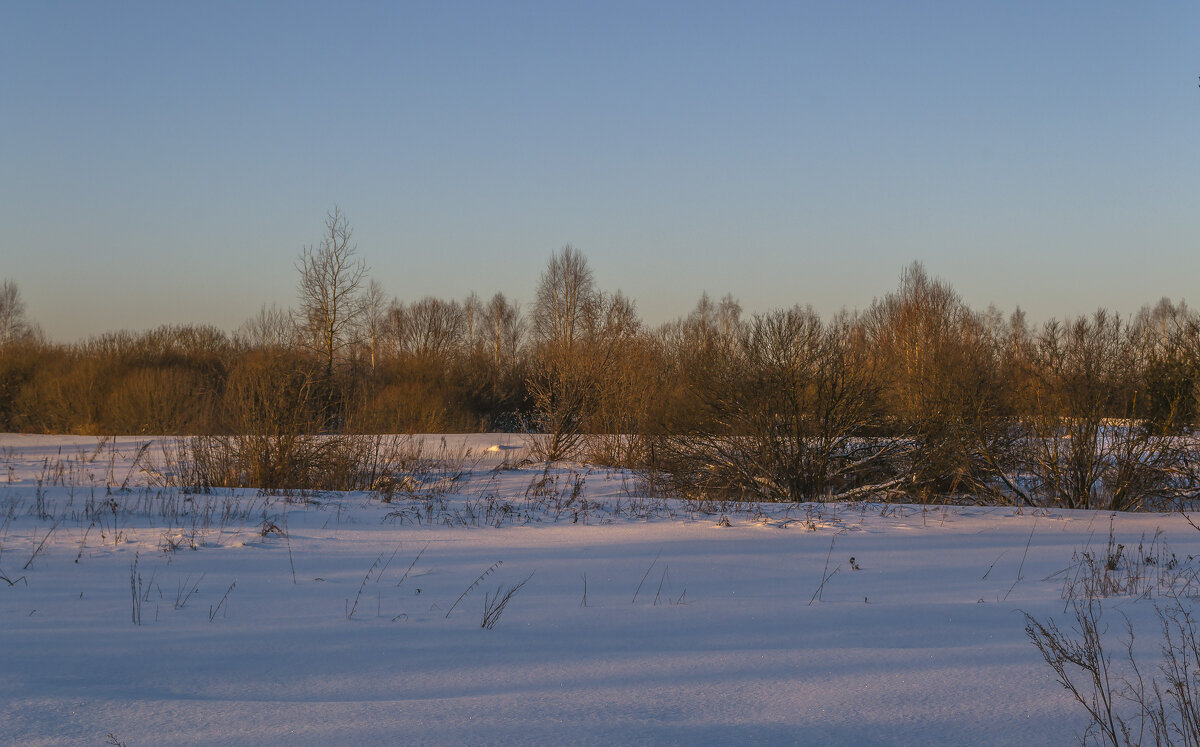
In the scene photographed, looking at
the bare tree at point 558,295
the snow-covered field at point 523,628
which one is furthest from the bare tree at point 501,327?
the snow-covered field at point 523,628

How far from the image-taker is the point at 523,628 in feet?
15.7

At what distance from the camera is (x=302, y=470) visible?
523 inches

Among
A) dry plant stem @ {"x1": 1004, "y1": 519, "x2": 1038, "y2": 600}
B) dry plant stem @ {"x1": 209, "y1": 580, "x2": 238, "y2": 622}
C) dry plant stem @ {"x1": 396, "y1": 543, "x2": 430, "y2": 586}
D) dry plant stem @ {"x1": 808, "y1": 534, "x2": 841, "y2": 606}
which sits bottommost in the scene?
dry plant stem @ {"x1": 1004, "y1": 519, "x2": 1038, "y2": 600}

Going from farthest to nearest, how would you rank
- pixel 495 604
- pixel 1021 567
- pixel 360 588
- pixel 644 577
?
1. pixel 1021 567
2. pixel 644 577
3. pixel 360 588
4. pixel 495 604

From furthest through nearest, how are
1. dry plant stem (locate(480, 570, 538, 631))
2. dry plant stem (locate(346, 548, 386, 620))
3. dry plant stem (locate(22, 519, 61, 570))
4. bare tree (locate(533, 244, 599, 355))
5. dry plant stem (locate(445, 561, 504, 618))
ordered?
bare tree (locate(533, 244, 599, 355)) → dry plant stem (locate(22, 519, 61, 570)) → dry plant stem (locate(445, 561, 504, 618)) → dry plant stem (locate(346, 548, 386, 620)) → dry plant stem (locate(480, 570, 538, 631))

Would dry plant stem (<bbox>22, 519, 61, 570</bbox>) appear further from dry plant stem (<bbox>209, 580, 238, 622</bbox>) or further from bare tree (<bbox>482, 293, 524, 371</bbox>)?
bare tree (<bbox>482, 293, 524, 371</bbox>)

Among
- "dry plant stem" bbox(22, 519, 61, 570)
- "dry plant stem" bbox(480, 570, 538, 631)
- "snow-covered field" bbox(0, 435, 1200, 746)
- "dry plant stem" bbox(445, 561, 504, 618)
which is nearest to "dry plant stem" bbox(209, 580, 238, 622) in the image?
"snow-covered field" bbox(0, 435, 1200, 746)

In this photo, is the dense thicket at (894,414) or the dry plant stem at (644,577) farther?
the dense thicket at (894,414)

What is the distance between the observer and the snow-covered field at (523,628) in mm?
3277

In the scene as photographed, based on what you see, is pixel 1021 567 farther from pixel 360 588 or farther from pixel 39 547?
pixel 39 547

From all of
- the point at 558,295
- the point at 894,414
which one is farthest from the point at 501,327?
the point at 894,414

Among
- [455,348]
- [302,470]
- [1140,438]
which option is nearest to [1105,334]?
[1140,438]

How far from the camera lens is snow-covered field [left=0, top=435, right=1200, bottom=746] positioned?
328 centimetres

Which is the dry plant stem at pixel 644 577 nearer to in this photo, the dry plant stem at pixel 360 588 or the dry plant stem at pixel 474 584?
the dry plant stem at pixel 474 584
